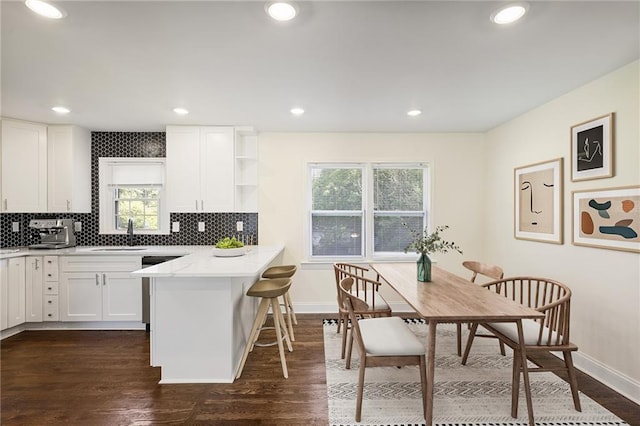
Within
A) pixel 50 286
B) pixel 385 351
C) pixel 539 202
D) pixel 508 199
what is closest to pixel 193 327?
pixel 385 351

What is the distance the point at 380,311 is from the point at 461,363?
86 centimetres

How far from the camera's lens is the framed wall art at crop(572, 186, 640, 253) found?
2.24 m

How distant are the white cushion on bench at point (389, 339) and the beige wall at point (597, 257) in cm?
161

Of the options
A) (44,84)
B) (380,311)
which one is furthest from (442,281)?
(44,84)

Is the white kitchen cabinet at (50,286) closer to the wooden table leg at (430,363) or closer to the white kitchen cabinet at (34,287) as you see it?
the white kitchen cabinet at (34,287)

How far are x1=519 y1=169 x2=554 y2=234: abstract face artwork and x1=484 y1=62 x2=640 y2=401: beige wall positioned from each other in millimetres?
156

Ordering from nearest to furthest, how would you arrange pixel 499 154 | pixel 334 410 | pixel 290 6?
pixel 290 6
pixel 334 410
pixel 499 154

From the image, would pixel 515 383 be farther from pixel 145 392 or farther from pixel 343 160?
pixel 343 160

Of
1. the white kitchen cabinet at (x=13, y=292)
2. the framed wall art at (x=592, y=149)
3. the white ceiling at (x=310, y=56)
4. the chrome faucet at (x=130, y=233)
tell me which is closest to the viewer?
the white ceiling at (x=310, y=56)

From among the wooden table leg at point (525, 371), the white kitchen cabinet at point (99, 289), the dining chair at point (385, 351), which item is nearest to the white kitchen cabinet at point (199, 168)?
the white kitchen cabinet at point (99, 289)

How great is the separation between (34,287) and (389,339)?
158 inches

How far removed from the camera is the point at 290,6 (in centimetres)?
157

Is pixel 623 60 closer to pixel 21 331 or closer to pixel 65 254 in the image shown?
pixel 65 254

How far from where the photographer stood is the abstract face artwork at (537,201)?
3.02 m
